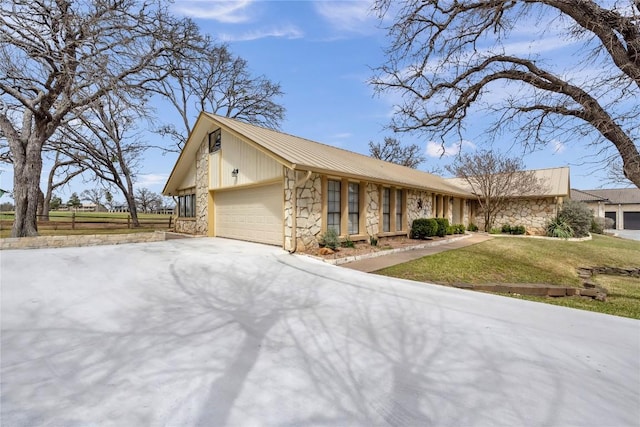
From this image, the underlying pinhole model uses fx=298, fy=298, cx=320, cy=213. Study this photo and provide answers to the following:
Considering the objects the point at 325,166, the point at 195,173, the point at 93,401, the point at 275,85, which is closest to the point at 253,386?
the point at 93,401

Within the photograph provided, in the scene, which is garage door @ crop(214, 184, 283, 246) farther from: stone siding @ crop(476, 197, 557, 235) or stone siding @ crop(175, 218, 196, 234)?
stone siding @ crop(476, 197, 557, 235)

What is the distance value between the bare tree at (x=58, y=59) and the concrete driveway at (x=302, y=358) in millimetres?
4971

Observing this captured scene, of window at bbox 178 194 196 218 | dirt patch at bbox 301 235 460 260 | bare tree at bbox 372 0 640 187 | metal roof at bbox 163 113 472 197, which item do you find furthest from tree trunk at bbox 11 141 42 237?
bare tree at bbox 372 0 640 187

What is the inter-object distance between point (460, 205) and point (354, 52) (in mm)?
14768

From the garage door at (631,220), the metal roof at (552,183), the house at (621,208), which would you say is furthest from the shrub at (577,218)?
the garage door at (631,220)

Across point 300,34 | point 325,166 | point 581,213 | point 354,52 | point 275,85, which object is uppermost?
point 275,85

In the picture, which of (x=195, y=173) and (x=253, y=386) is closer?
(x=253, y=386)

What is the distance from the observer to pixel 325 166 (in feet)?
29.9

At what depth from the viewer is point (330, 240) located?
915 cm

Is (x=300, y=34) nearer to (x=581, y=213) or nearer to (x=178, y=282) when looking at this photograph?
(x=178, y=282)

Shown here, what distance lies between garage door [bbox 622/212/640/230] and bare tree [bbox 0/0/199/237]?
47.4 m

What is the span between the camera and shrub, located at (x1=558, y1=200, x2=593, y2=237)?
59.5 feet

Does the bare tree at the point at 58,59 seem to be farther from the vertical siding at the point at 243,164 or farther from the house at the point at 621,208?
the house at the point at 621,208

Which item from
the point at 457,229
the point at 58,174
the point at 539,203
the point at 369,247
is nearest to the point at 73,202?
the point at 58,174
